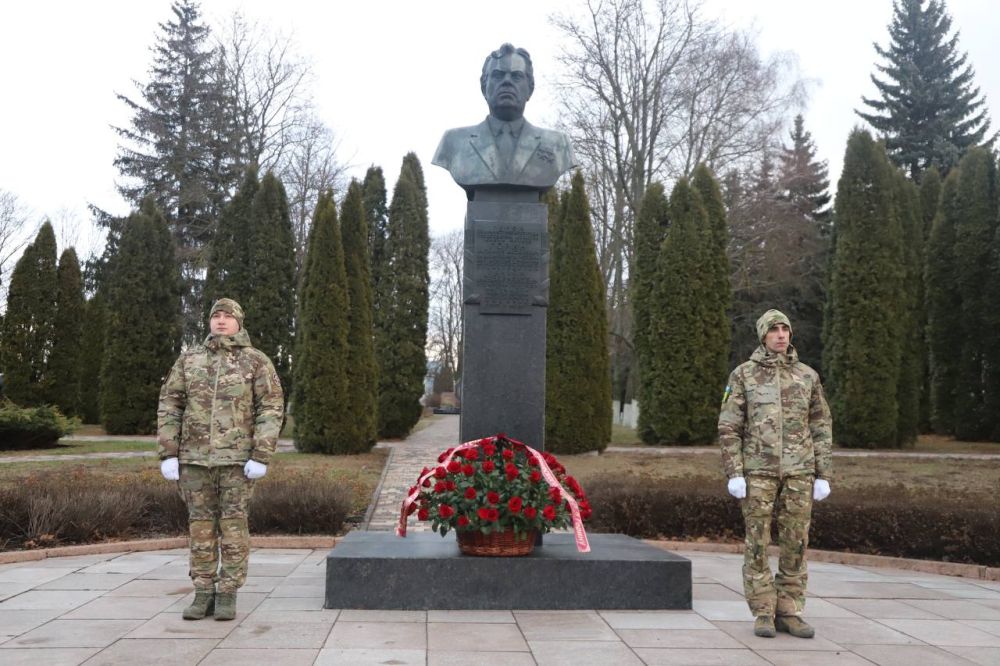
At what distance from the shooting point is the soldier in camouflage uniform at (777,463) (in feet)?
15.7

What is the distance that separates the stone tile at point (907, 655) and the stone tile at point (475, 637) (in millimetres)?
1846

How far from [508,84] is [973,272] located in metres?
19.5

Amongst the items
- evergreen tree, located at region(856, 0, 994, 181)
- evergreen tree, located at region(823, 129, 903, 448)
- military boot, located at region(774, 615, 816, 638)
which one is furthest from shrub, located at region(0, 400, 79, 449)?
evergreen tree, located at region(856, 0, 994, 181)

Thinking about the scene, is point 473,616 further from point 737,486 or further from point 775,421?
point 775,421

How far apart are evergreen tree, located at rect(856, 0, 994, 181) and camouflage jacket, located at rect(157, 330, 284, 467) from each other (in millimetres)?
36615

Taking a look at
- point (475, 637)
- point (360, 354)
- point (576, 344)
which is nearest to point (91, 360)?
point (360, 354)

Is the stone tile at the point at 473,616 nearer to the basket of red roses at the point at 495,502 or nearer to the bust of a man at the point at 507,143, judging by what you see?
the basket of red roses at the point at 495,502

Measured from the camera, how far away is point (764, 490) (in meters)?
4.79

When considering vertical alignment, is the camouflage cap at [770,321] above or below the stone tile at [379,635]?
above

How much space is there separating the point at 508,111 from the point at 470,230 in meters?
1.04

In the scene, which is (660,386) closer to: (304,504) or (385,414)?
(385,414)

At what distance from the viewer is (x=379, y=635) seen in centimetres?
462

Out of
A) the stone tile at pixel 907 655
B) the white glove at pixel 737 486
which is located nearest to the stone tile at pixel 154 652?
the white glove at pixel 737 486

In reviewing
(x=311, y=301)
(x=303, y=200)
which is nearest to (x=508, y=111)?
(x=311, y=301)
